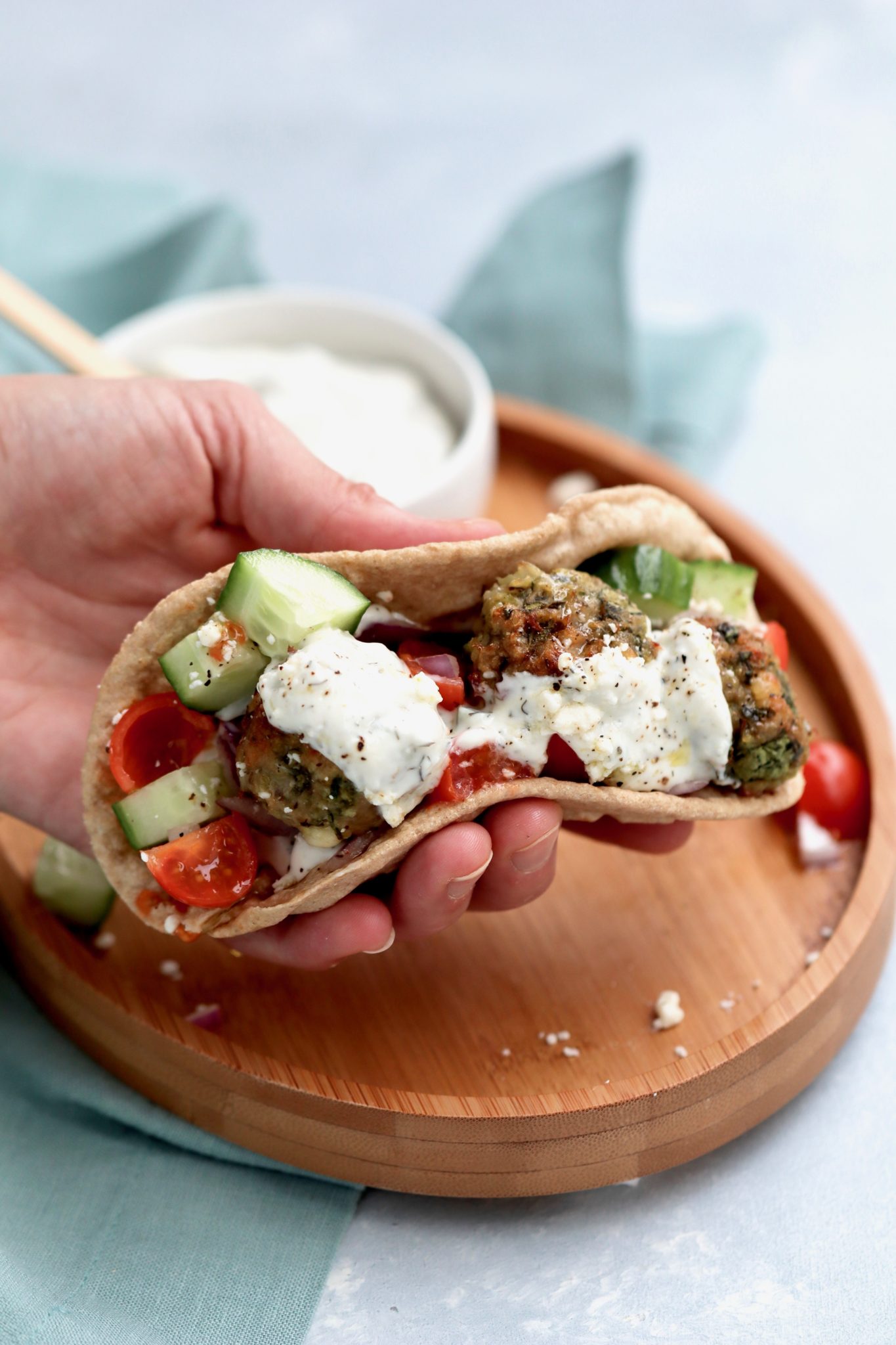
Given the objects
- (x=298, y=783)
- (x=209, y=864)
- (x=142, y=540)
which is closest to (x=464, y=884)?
(x=298, y=783)

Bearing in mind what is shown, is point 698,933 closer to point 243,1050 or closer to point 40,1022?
point 243,1050

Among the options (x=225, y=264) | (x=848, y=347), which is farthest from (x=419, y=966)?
(x=848, y=347)

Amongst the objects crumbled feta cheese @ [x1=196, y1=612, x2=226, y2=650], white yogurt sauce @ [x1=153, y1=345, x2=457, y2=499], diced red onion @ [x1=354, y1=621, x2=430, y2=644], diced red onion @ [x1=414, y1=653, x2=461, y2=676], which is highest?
crumbled feta cheese @ [x1=196, y1=612, x2=226, y2=650]

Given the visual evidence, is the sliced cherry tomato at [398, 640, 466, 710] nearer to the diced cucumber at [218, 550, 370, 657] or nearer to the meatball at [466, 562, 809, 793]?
the meatball at [466, 562, 809, 793]

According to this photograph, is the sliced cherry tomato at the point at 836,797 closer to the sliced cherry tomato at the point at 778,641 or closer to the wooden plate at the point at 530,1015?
the wooden plate at the point at 530,1015

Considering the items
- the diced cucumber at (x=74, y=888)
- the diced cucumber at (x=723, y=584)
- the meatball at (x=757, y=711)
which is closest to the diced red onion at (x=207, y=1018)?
the diced cucumber at (x=74, y=888)

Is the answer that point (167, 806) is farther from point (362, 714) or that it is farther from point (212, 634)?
point (362, 714)

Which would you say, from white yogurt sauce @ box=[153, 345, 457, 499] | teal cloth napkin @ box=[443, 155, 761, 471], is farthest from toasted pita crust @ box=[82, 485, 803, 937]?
teal cloth napkin @ box=[443, 155, 761, 471]
